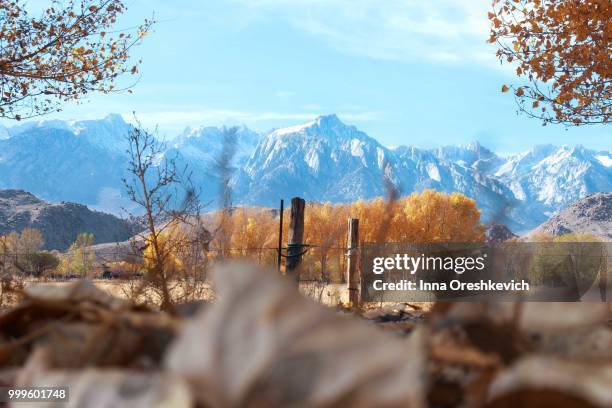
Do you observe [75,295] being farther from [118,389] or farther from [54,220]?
[54,220]

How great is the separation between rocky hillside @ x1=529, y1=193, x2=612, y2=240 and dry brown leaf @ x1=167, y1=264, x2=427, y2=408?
167352mm

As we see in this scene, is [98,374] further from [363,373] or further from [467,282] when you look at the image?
[467,282]

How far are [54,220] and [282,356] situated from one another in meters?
154

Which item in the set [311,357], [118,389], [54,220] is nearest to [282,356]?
[311,357]

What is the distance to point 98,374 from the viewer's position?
666 mm

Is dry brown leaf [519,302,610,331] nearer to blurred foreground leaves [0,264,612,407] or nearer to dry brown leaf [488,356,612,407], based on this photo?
blurred foreground leaves [0,264,612,407]

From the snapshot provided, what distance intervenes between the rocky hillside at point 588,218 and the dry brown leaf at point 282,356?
549 ft

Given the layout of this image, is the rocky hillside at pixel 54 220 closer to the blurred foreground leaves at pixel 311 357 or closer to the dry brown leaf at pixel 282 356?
the blurred foreground leaves at pixel 311 357

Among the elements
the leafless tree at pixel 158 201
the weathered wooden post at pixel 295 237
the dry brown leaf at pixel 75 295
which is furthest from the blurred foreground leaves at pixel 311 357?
the weathered wooden post at pixel 295 237

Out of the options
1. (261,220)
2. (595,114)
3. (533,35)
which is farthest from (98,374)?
(261,220)

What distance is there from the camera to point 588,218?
17038 cm

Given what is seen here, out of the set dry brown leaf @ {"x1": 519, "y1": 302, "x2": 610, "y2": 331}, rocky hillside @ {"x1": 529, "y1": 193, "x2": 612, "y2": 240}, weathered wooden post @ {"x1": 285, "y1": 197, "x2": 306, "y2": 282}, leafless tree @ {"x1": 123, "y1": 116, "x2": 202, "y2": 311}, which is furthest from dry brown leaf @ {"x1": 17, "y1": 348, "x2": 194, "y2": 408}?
rocky hillside @ {"x1": 529, "y1": 193, "x2": 612, "y2": 240}

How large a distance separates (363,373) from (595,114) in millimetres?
13698

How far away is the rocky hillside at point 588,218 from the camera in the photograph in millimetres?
162375
